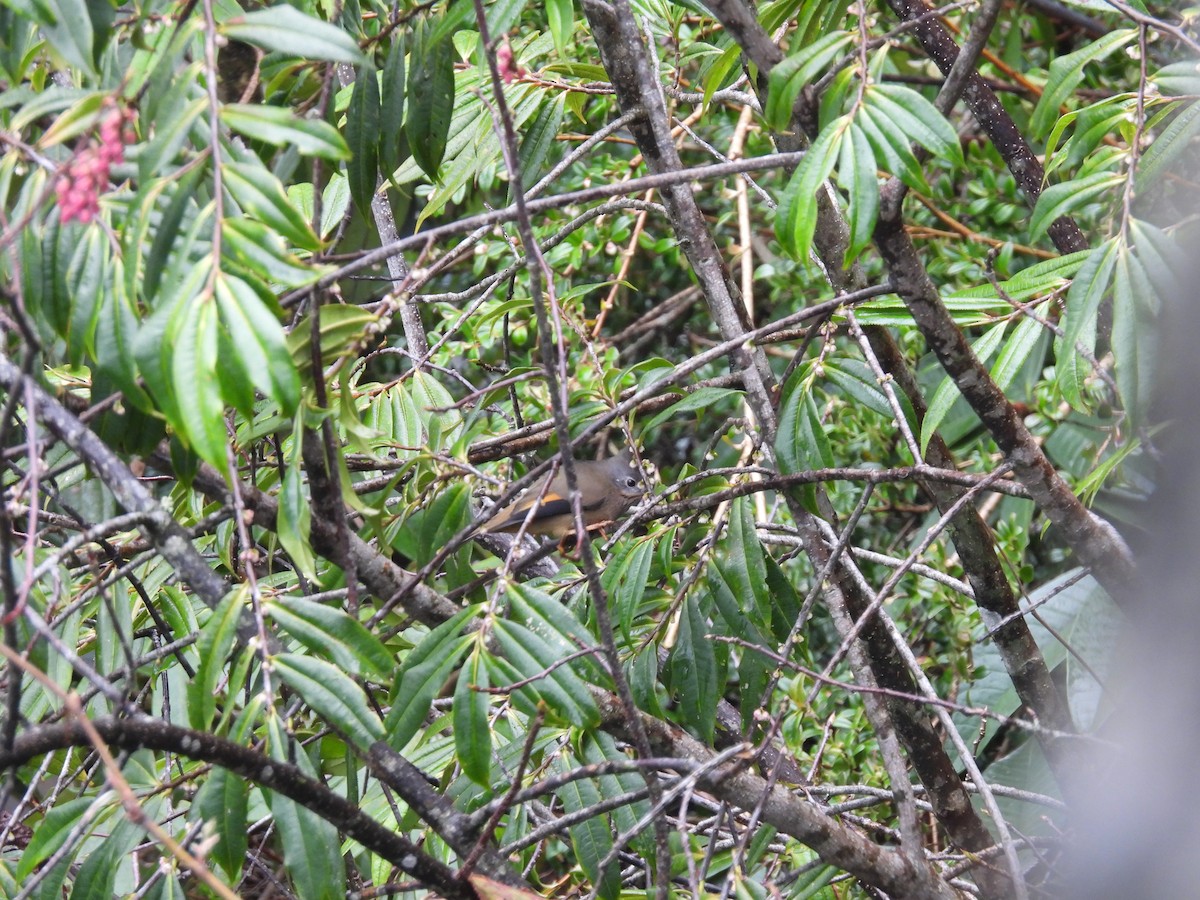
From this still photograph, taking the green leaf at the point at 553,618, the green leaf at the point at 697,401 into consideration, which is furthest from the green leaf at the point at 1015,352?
the green leaf at the point at 553,618

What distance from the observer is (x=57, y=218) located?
1.44 m

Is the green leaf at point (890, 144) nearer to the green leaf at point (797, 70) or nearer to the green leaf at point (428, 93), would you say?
the green leaf at point (797, 70)

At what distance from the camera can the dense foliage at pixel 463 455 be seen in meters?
1.30

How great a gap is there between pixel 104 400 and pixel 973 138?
14.0 feet

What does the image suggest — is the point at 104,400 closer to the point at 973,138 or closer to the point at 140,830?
the point at 140,830

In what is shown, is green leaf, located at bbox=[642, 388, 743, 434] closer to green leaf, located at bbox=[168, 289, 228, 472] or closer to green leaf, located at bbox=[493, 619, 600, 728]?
green leaf, located at bbox=[493, 619, 600, 728]

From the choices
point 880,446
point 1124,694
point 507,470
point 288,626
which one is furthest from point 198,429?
point 880,446

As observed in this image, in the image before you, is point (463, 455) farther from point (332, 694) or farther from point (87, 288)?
point (87, 288)

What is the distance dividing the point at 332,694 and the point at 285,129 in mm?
710

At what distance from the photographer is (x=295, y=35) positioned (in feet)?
4.29

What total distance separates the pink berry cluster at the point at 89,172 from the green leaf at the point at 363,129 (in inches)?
26.9

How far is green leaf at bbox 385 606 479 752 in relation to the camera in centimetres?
156

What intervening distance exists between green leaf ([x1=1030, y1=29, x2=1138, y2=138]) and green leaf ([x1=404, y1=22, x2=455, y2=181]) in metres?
1.03

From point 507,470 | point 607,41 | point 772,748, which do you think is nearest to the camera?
point 607,41
